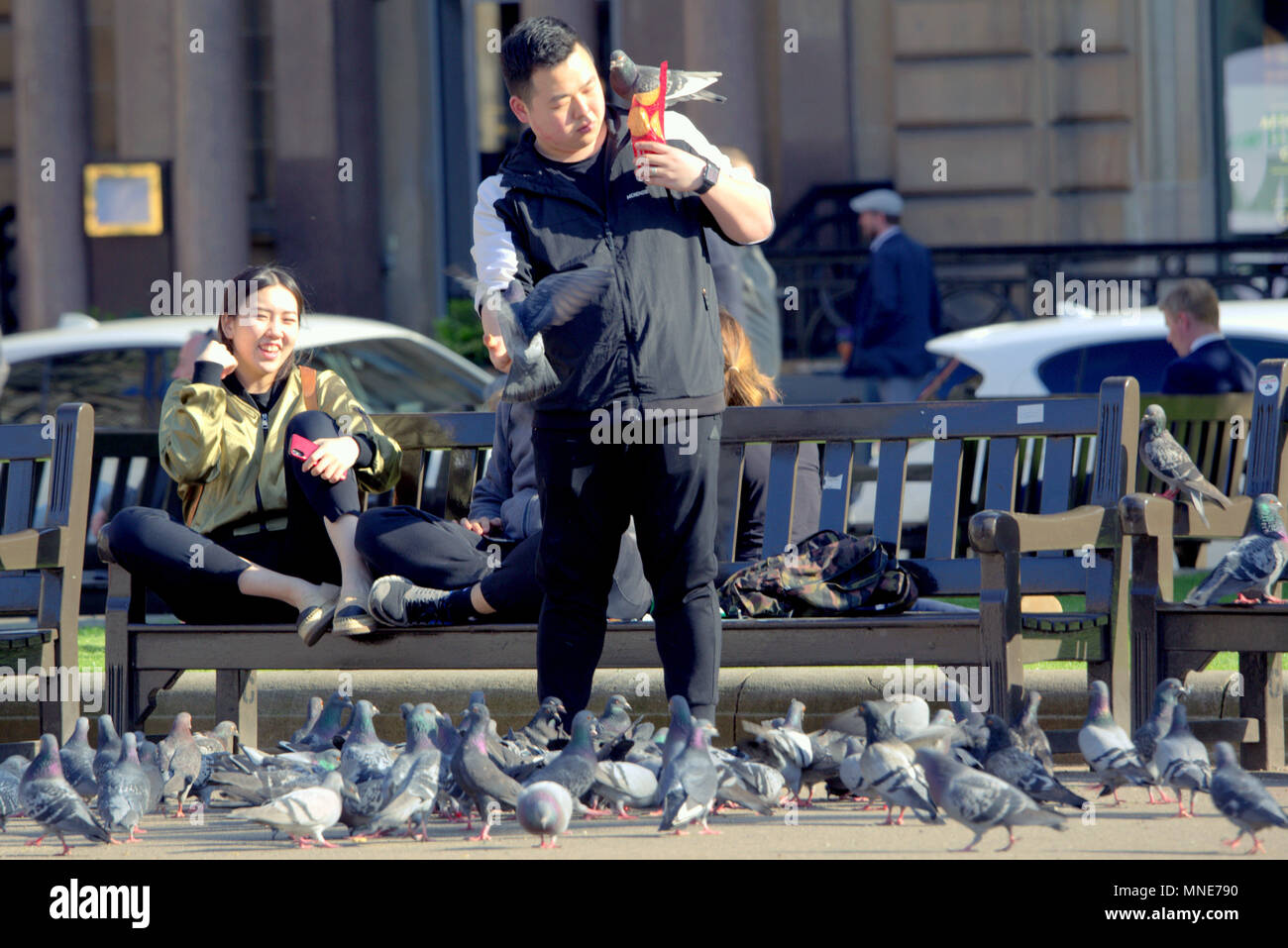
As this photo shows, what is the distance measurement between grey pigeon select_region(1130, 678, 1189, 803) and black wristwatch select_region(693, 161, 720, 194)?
1735mm

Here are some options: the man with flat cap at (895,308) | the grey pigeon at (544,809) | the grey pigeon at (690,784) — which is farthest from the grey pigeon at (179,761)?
the man with flat cap at (895,308)

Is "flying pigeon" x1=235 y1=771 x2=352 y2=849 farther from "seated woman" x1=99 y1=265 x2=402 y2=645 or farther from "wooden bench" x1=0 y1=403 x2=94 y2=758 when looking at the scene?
"wooden bench" x1=0 y1=403 x2=94 y2=758

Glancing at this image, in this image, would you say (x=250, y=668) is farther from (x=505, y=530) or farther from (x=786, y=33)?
(x=786, y=33)

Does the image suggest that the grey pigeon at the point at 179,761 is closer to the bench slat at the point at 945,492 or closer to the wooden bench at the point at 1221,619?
the bench slat at the point at 945,492

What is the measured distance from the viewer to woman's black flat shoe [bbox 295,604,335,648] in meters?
5.62

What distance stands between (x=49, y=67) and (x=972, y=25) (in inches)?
300

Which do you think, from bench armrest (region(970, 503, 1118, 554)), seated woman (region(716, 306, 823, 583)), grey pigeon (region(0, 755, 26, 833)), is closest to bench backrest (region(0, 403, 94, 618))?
grey pigeon (region(0, 755, 26, 833))

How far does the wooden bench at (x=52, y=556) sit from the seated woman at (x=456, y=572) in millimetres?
978

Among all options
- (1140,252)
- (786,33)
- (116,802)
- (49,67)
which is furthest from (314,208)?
(116,802)

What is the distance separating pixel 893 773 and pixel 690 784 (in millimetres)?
485

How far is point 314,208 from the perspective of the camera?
1636 centimetres

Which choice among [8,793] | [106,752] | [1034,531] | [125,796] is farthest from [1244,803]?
[8,793]

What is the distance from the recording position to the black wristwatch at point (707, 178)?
464 cm

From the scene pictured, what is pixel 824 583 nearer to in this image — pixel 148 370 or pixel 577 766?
pixel 577 766
